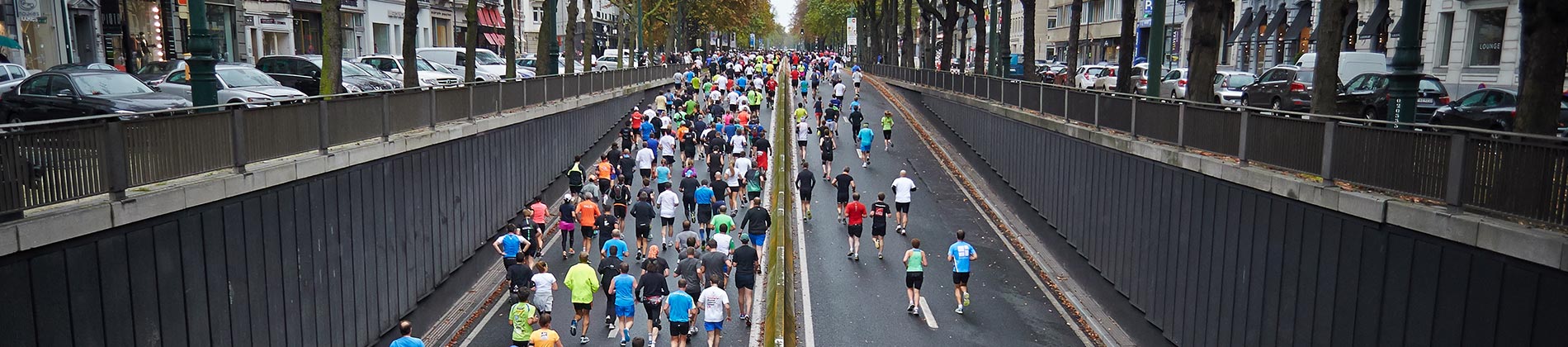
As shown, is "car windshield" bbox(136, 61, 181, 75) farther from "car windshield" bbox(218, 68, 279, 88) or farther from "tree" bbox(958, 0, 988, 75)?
"tree" bbox(958, 0, 988, 75)

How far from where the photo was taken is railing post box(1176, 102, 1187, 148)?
1652 centimetres

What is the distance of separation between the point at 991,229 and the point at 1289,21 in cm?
2955

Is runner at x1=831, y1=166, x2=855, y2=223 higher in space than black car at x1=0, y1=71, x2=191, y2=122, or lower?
lower

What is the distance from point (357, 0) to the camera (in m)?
56.3

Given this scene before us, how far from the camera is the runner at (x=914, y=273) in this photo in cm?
1823

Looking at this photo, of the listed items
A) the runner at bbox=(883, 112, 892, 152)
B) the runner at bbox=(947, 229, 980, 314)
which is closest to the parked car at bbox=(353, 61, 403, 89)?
the runner at bbox=(883, 112, 892, 152)

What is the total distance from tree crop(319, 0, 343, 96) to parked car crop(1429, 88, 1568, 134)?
2069cm

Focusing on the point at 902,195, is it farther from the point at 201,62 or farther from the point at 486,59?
the point at 486,59

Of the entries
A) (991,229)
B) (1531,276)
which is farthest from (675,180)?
(1531,276)

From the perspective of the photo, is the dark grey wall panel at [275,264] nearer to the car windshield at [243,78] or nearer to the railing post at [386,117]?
the railing post at [386,117]

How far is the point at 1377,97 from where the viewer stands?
83.5 feet

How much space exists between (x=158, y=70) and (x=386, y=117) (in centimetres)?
1340

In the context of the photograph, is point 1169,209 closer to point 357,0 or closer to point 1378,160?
point 1378,160

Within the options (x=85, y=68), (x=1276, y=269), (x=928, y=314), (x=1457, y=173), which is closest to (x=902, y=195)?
(x=928, y=314)
